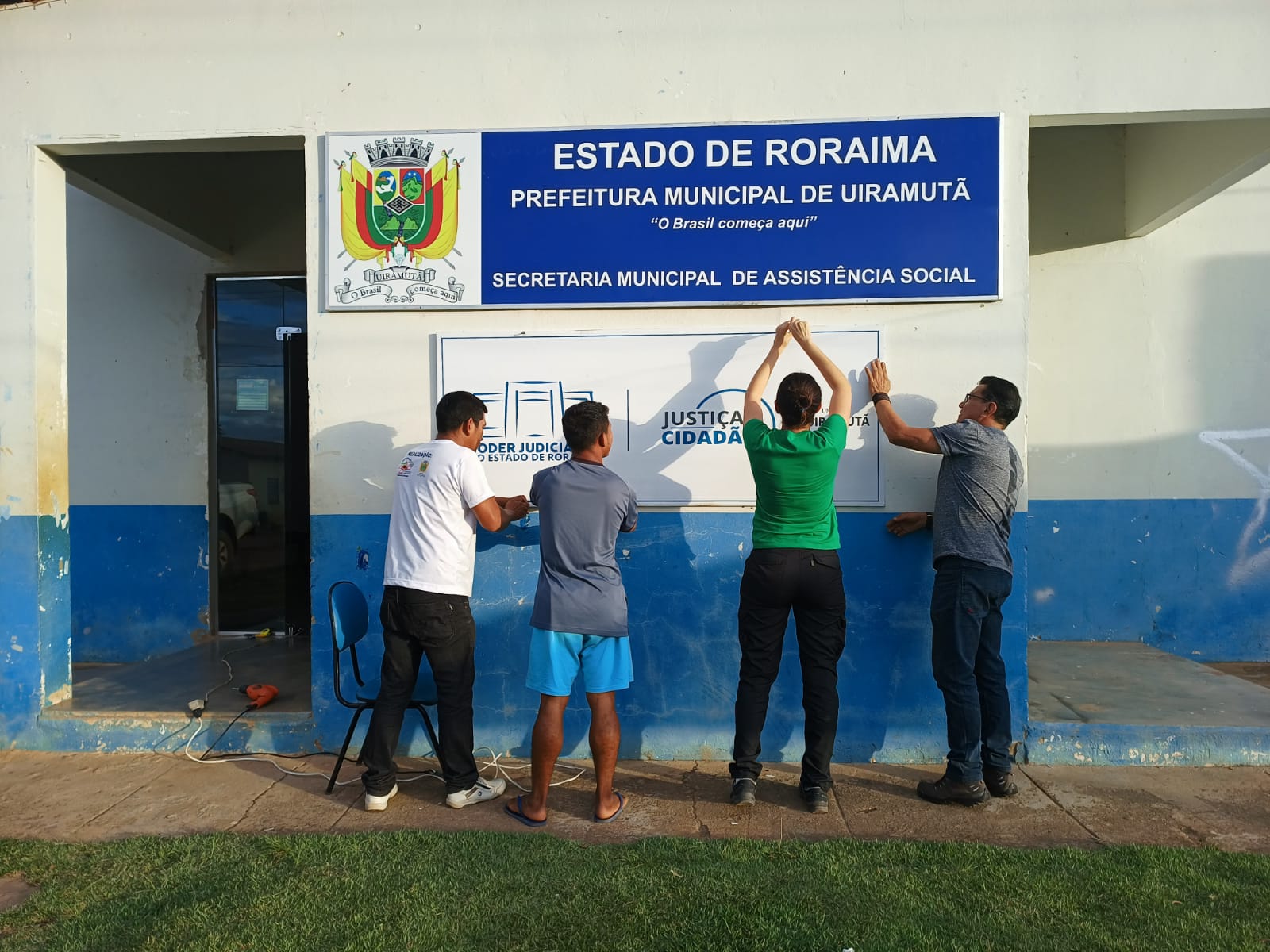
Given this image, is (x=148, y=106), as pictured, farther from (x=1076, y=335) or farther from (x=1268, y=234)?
(x=1268, y=234)

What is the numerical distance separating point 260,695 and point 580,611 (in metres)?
2.30

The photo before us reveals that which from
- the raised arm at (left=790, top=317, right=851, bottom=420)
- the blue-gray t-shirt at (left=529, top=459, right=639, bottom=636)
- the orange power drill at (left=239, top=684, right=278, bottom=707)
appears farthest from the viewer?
the orange power drill at (left=239, top=684, right=278, bottom=707)

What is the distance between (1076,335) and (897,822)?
4324mm

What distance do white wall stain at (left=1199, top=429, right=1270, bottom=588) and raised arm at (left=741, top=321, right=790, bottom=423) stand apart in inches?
166

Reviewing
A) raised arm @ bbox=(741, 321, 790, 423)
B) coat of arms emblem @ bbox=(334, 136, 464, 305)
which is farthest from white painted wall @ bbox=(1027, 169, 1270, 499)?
coat of arms emblem @ bbox=(334, 136, 464, 305)

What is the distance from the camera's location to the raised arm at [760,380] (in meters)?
4.15

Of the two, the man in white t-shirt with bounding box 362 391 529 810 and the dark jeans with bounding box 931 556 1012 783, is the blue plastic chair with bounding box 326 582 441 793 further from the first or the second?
the dark jeans with bounding box 931 556 1012 783

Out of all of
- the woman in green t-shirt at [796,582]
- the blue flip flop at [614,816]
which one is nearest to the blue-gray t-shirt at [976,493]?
the woman in green t-shirt at [796,582]

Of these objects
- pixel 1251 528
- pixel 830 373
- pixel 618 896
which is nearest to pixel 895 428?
pixel 830 373

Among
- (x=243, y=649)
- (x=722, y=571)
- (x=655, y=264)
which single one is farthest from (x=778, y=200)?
(x=243, y=649)

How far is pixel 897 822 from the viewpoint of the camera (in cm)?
383

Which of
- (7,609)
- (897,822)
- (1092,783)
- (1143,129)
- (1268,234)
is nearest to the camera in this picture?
(897,822)

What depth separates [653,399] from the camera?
4.57 metres

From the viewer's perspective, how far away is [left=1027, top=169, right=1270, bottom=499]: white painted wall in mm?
6449
